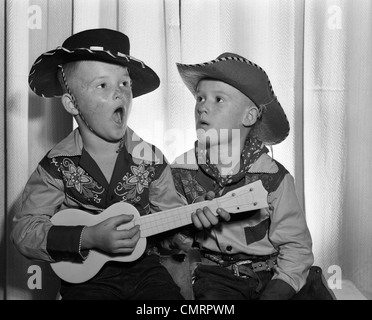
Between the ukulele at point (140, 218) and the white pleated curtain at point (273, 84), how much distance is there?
1.14 ft

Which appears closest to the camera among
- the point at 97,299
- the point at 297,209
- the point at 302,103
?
the point at 97,299

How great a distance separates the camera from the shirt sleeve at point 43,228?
46.0 inches

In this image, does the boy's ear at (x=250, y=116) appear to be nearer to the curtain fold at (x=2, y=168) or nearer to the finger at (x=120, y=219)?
the finger at (x=120, y=219)

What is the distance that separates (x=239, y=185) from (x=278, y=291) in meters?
0.27

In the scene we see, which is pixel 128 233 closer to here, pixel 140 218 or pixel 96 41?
pixel 140 218

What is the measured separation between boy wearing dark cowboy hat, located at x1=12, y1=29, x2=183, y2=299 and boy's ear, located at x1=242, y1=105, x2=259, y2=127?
23 cm

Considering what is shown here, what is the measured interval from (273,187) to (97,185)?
1.40ft

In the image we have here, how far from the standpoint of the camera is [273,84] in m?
1.55

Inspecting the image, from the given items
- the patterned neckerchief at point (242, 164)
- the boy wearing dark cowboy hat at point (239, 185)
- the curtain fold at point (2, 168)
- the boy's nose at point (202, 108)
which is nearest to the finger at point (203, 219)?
the boy wearing dark cowboy hat at point (239, 185)
